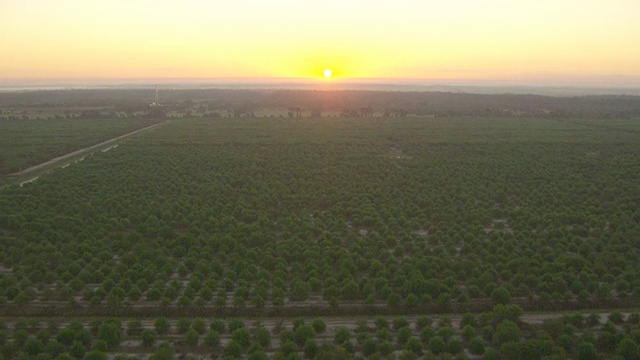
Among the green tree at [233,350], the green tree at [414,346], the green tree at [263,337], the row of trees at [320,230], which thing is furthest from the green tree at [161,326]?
the green tree at [414,346]

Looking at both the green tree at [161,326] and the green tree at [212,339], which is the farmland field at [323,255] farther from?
the green tree at [212,339]

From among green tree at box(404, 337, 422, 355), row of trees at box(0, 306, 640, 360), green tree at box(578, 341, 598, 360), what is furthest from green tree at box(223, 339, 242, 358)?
green tree at box(578, 341, 598, 360)

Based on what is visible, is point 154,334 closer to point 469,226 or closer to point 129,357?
point 129,357

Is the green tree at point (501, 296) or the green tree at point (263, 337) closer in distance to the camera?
the green tree at point (263, 337)

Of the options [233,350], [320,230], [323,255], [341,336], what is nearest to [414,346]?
[341,336]

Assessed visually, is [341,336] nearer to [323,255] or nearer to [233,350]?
[233,350]

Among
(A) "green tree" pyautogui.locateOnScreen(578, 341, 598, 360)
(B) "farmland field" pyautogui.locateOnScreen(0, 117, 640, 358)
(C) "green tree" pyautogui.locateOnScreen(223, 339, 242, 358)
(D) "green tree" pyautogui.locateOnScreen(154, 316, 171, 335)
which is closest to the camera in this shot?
(A) "green tree" pyautogui.locateOnScreen(578, 341, 598, 360)

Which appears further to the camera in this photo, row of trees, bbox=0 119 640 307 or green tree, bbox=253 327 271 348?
row of trees, bbox=0 119 640 307

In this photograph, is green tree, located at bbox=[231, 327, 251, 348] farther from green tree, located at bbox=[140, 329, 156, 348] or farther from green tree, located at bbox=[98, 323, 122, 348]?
green tree, located at bbox=[98, 323, 122, 348]

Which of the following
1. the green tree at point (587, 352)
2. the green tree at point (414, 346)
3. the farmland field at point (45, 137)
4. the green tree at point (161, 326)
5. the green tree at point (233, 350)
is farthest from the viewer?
the farmland field at point (45, 137)
